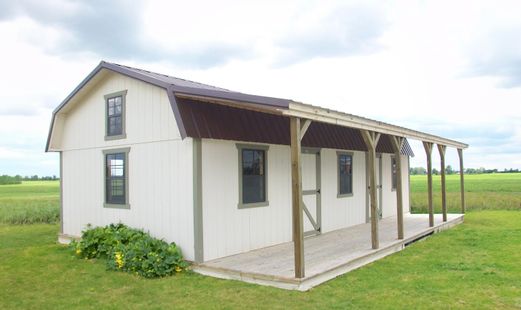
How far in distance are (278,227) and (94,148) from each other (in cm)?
448

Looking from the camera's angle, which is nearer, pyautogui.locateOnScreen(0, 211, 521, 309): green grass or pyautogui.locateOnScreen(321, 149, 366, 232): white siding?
pyautogui.locateOnScreen(0, 211, 521, 309): green grass

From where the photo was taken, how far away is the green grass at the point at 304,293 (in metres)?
5.62

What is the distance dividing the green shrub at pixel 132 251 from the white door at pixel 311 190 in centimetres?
364

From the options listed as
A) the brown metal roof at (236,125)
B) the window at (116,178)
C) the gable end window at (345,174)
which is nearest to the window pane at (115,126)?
the window at (116,178)

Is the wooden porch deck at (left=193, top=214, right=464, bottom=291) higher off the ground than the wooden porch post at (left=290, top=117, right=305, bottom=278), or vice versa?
the wooden porch post at (left=290, top=117, right=305, bottom=278)

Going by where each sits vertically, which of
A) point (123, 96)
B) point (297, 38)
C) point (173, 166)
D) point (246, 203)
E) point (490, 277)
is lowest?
point (490, 277)

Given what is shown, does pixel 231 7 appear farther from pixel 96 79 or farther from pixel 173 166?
pixel 173 166

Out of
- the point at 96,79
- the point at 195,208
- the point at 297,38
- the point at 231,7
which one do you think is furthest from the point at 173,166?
the point at 297,38

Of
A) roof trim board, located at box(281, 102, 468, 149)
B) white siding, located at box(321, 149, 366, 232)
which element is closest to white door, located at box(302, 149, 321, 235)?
white siding, located at box(321, 149, 366, 232)

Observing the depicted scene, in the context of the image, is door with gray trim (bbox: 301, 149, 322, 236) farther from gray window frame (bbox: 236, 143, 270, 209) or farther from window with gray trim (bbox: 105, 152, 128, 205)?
window with gray trim (bbox: 105, 152, 128, 205)

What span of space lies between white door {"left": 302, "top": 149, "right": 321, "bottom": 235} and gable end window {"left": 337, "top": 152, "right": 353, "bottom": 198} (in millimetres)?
1172

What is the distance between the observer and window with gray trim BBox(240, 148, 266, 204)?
848 centimetres

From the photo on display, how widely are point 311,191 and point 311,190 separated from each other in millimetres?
28

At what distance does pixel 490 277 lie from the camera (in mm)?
6762
